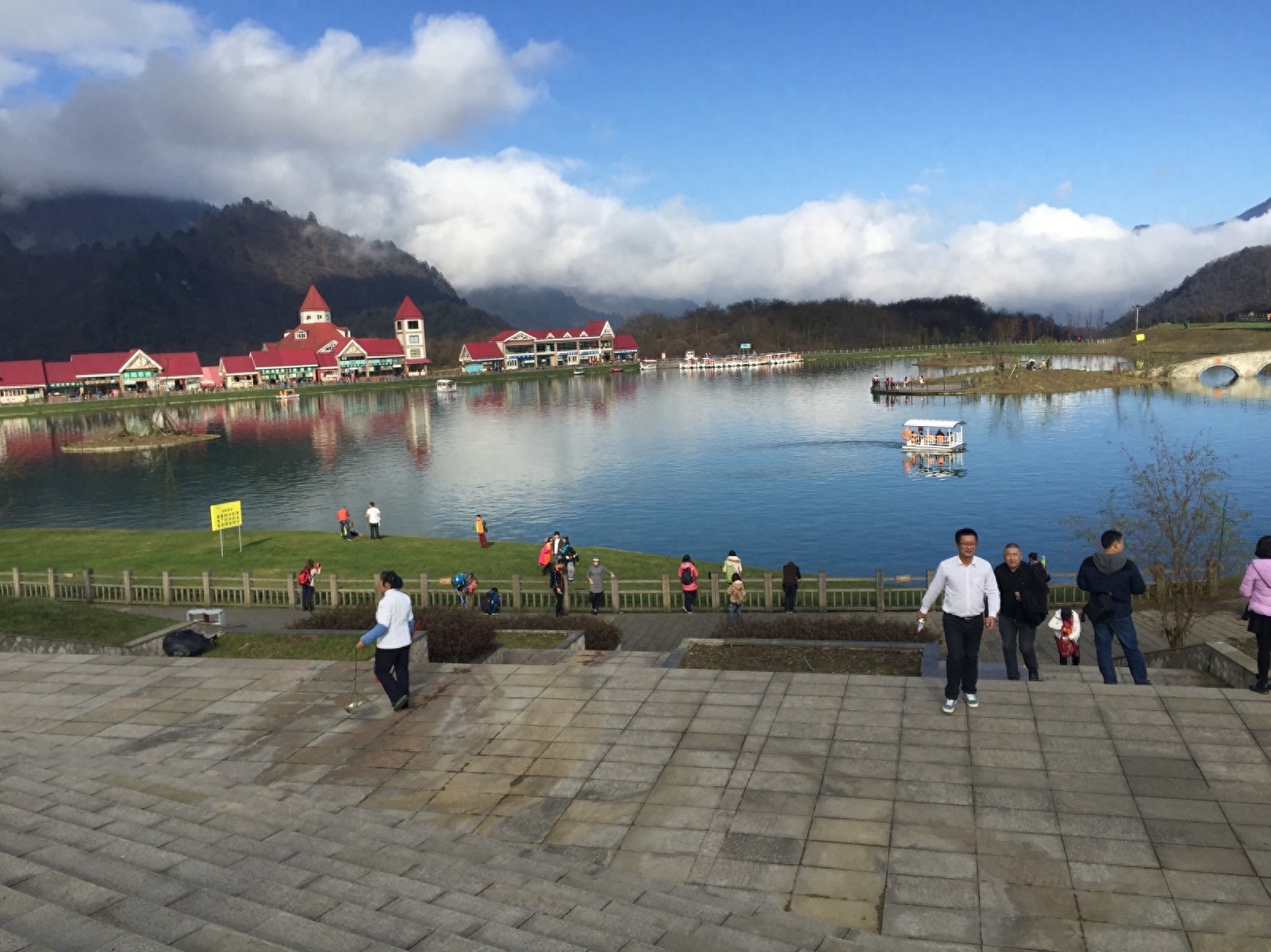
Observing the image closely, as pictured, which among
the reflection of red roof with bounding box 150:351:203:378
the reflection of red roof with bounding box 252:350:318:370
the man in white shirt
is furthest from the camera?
the reflection of red roof with bounding box 252:350:318:370

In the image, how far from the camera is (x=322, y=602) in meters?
26.1

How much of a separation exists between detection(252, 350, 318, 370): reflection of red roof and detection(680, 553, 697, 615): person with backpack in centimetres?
15795

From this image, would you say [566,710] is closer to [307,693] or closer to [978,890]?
[307,693]

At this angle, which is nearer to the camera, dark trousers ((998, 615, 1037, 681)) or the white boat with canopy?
dark trousers ((998, 615, 1037, 681))

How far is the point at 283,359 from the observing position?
167125mm

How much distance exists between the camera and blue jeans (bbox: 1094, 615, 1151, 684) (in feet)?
37.5

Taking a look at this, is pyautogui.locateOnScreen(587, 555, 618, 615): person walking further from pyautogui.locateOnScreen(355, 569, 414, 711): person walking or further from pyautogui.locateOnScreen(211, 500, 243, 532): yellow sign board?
pyautogui.locateOnScreen(211, 500, 243, 532): yellow sign board

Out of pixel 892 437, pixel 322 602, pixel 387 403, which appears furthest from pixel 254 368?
pixel 322 602

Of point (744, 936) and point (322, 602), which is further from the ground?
point (744, 936)

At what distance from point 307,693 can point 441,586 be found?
559 inches

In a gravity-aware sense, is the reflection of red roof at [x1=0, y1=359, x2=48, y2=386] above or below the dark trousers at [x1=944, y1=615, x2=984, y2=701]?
above

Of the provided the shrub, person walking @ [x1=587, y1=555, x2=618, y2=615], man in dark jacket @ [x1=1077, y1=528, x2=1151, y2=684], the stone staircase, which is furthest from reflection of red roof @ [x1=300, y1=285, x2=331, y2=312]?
man in dark jacket @ [x1=1077, y1=528, x2=1151, y2=684]

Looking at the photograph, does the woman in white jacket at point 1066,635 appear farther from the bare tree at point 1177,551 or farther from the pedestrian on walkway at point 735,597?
the pedestrian on walkway at point 735,597

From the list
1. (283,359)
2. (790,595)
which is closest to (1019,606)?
(790,595)
